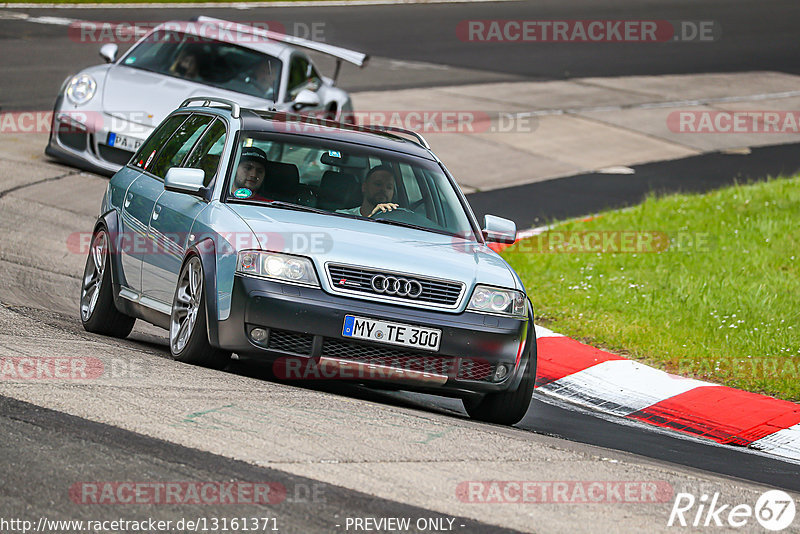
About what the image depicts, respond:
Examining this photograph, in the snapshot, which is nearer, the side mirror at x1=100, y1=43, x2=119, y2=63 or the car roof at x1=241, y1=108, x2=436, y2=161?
the car roof at x1=241, y1=108, x2=436, y2=161

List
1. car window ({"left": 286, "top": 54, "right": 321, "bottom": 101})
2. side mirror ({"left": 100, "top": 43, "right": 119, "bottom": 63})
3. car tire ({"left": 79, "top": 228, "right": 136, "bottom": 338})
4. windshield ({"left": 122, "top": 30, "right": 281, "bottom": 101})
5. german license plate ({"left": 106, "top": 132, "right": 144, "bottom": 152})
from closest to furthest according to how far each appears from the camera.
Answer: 1. car tire ({"left": 79, "top": 228, "right": 136, "bottom": 338})
2. german license plate ({"left": 106, "top": 132, "right": 144, "bottom": 152})
3. windshield ({"left": 122, "top": 30, "right": 281, "bottom": 101})
4. side mirror ({"left": 100, "top": 43, "right": 119, "bottom": 63})
5. car window ({"left": 286, "top": 54, "right": 321, "bottom": 101})

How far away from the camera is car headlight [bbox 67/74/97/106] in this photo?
14117 millimetres

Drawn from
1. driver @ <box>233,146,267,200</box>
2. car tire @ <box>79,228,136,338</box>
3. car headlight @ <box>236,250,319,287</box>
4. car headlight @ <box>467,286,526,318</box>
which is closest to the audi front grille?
car headlight @ <box>236,250,319,287</box>

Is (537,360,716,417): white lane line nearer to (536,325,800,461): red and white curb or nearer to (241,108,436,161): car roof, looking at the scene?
(536,325,800,461): red and white curb

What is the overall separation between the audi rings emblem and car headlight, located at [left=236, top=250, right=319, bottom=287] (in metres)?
0.32

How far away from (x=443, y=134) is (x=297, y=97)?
472 cm

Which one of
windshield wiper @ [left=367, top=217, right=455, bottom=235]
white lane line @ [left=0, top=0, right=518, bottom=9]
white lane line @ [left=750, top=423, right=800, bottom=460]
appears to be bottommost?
white lane line @ [left=750, top=423, right=800, bottom=460]

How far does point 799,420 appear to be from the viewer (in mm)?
8188

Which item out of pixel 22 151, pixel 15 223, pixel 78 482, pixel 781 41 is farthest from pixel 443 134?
pixel 781 41

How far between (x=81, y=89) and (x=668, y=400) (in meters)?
8.30

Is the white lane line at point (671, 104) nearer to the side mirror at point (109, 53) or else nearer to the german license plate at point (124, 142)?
the side mirror at point (109, 53)

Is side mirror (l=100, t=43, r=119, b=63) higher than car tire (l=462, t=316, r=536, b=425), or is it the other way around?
side mirror (l=100, t=43, r=119, b=63)

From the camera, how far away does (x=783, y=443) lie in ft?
25.5

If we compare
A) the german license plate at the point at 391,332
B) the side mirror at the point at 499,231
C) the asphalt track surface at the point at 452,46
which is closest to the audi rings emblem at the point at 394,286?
the german license plate at the point at 391,332
